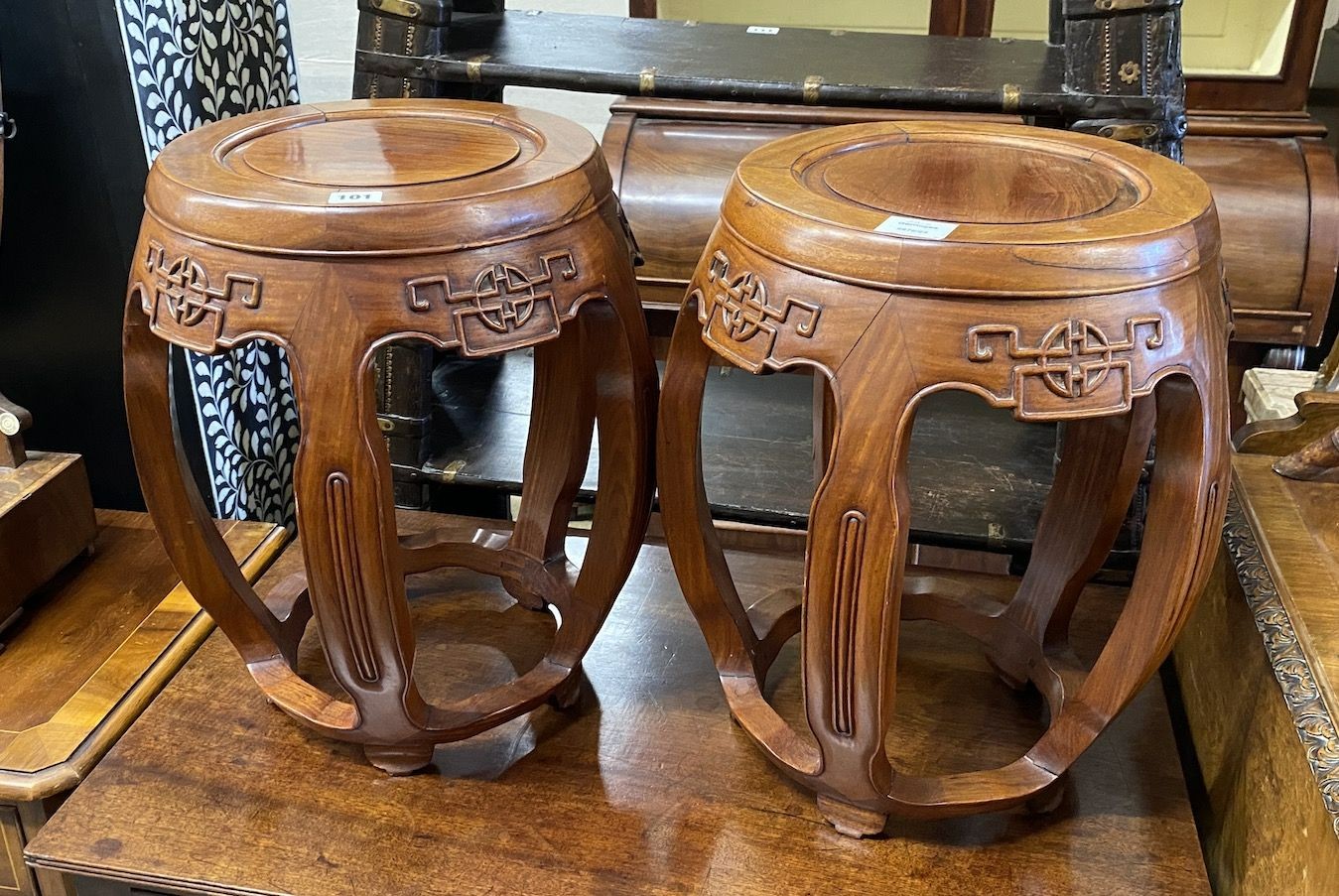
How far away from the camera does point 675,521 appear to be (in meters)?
0.86

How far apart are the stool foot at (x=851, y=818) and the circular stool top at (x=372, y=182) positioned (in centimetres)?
50

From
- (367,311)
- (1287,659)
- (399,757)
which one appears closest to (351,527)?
(367,311)

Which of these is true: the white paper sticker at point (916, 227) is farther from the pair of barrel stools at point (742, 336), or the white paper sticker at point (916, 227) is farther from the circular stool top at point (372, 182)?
the circular stool top at point (372, 182)

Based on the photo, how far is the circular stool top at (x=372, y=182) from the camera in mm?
723

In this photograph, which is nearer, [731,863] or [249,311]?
[249,311]

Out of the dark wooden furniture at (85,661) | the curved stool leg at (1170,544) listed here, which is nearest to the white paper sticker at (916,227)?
the curved stool leg at (1170,544)

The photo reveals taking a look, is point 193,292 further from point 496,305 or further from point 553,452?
point 553,452

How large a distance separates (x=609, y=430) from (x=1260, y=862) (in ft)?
1.98

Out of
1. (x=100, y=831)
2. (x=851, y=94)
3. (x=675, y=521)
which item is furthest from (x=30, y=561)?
(x=851, y=94)

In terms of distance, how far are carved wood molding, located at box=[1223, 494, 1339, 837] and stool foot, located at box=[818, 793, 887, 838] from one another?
0.30m

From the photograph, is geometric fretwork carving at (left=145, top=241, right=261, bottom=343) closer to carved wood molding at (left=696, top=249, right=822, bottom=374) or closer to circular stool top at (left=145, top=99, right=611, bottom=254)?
circular stool top at (left=145, top=99, right=611, bottom=254)

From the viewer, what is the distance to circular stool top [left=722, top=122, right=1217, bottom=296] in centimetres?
65

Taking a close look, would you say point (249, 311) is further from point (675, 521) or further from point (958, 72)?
point (958, 72)

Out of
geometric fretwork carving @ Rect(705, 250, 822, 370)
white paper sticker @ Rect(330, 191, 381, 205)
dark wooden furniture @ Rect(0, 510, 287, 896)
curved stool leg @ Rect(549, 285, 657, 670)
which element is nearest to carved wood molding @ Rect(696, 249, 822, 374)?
geometric fretwork carving @ Rect(705, 250, 822, 370)
